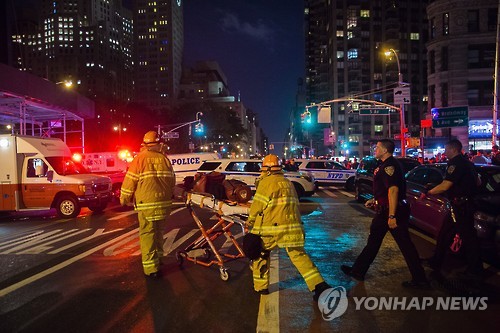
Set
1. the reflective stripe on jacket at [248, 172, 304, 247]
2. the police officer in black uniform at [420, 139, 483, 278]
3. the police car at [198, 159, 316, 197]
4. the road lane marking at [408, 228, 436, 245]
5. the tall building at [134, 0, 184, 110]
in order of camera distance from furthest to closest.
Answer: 1. the tall building at [134, 0, 184, 110]
2. the police car at [198, 159, 316, 197]
3. the road lane marking at [408, 228, 436, 245]
4. the police officer in black uniform at [420, 139, 483, 278]
5. the reflective stripe on jacket at [248, 172, 304, 247]

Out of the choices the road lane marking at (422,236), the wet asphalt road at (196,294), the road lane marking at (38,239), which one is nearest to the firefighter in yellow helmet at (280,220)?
the wet asphalt road at (196,294)

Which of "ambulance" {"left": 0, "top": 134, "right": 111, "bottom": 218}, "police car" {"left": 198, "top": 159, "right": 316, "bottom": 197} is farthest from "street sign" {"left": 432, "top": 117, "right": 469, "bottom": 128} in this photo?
"ambulance" {"left": 0, "top": 134, "right": 111, "bottom": 218}

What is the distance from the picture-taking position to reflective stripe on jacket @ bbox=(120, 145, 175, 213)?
5.82 metres

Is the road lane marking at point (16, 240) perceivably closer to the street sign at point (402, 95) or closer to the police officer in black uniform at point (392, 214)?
the police officer in black uniform at point (392, 214)

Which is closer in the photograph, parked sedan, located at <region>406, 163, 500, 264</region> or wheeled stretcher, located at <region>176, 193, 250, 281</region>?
wheeled stretcher, located at <region>176, 193, 250, 281</region>

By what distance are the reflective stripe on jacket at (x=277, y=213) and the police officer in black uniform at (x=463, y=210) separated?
2358mm

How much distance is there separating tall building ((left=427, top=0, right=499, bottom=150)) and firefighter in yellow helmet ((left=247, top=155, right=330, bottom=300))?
37.2 meters

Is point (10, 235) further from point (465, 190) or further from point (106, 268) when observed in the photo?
point (465, 190)

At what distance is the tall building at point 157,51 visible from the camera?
6890 inches

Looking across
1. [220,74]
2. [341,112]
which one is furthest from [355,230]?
[220,74]

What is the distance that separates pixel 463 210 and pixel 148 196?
14.0 ft

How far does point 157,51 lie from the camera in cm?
18100

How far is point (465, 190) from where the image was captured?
5625 millimetres

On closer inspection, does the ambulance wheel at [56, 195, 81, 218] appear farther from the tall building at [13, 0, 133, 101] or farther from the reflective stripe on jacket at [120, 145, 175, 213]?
the tall building at [13, 0, 133, 101]
